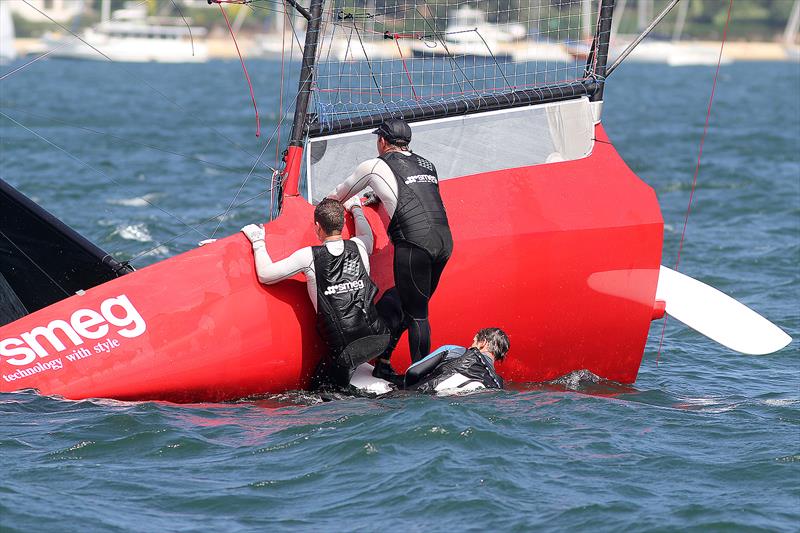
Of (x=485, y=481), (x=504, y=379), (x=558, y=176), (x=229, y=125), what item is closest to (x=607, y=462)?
(x=485, y=481)

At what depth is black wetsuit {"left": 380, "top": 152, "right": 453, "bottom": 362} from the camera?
6059 mm

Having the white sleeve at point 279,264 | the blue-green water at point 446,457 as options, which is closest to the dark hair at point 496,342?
the blue-green water at point 446,457

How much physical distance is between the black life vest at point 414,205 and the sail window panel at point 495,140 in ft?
2.49

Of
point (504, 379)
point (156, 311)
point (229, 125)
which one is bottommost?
point (229, 125)

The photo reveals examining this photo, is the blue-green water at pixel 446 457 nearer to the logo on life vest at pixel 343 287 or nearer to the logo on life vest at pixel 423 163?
the logo on life vest at pixel 343 287

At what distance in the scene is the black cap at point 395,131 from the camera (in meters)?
6.15

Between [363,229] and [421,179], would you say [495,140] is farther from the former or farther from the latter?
[363,229]

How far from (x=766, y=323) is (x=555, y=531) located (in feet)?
9.53

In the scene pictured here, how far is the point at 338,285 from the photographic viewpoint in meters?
5.95

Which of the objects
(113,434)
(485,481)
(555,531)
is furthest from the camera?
(113,434)

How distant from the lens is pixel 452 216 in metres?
6.49

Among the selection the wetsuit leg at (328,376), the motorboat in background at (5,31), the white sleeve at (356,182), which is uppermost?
the white sleeve at (356,182)

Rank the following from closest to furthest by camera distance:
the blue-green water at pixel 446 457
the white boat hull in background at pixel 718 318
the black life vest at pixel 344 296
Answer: the blue-green water at pixel 446 457, the black life vest at pixel 344 296, the white boat hull in background at pixel 718 318

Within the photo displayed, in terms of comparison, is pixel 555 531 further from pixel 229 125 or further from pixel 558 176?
pixel 229 125
